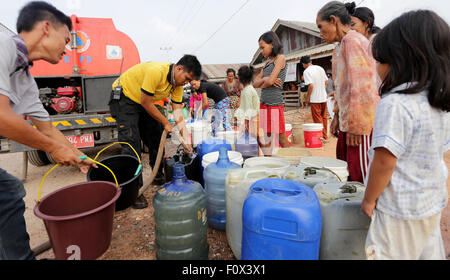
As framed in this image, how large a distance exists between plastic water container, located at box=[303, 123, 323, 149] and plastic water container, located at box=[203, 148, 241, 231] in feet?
10.7

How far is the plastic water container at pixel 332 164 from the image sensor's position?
6.47 feet

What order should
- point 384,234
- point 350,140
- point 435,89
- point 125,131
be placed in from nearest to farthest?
1. point 435,89
2. point 384,234
3. point 350,140
4. point 125,131

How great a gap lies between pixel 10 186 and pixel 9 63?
81cm

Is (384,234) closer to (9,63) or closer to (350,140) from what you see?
(350,140)

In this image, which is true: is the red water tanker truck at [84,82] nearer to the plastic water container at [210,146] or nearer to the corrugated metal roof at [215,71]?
the plastic water container at [210,146]

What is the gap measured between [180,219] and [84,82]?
3554 millimetres

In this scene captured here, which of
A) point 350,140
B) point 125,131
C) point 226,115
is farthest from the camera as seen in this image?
point 226,115

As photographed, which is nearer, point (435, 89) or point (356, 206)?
point (435, 89)

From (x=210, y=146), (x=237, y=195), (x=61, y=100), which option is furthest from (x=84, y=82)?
(x=237, y=195)

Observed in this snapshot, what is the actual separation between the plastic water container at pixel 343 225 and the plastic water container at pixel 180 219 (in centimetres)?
86

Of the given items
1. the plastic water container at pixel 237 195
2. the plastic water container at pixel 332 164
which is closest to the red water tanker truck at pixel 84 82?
the plastic water container at pixel 237 195

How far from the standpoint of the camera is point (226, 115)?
5625 millimetres
